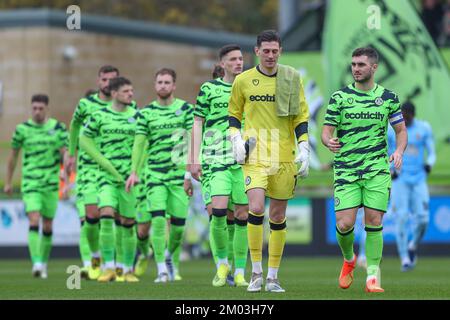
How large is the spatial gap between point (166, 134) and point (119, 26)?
66.7 feet

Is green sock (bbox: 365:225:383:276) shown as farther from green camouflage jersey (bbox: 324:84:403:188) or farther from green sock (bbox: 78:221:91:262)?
green sock (bbox: 78:221:91:262)

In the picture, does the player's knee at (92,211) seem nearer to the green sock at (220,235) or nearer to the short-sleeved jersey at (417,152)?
the green sock at (220,235)

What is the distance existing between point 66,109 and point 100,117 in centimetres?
1758

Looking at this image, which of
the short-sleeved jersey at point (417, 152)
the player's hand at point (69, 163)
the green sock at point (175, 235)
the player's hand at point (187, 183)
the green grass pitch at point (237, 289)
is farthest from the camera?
the short-sleeved jersey at point (417, 152)

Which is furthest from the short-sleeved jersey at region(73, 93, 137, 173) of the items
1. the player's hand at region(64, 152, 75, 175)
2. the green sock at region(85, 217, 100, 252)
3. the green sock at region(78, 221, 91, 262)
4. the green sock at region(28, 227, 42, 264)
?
the green sock at region(28, 227, 42, 264)

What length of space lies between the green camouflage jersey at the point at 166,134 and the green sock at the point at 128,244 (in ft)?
3.24

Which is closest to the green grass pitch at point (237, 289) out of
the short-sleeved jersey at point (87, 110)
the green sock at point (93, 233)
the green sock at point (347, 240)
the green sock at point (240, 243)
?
the green sock at point (347, 240)

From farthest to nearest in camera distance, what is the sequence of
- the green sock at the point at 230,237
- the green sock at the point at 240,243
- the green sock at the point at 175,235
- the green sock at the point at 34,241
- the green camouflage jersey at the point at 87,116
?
1. the green sock at the point at 34,241
2. the green camouflage jersey at the point at 87,116
3. the green sock at the point at 175,235
4. the green sock at the point at 230,237
5. the green sock at the point at 240,243

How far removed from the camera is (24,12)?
35.2 m

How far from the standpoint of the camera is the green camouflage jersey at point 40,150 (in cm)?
2022

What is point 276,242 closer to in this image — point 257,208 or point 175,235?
point 257,208

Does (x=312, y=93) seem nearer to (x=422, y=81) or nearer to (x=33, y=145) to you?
(x=422, y=81)

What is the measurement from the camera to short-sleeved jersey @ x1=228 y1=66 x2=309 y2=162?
554 inches

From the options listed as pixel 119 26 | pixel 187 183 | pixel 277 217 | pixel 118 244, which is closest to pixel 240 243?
pixel 187 183
